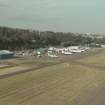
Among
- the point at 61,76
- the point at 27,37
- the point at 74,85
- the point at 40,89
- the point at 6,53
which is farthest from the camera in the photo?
the point at 27,37

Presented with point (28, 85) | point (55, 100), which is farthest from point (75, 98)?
point (28, 85)

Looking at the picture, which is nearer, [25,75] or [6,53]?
[25,75]

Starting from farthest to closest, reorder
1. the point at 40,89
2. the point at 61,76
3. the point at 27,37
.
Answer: the point at 27,37, the point at 61,76, the point at 40,89

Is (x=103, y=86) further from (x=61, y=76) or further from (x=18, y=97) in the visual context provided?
(x=18, y=97)

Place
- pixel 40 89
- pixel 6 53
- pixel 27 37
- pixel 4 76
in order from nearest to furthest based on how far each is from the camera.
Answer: pixel 40 89 < pixel 4 76 < pixel 6 53 < pixel 27 37

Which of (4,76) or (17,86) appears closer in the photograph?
(17,86)

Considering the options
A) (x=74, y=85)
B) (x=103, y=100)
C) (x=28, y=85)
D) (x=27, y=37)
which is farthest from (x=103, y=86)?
(x=27, y=37)

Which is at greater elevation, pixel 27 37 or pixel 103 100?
pixel 27 37

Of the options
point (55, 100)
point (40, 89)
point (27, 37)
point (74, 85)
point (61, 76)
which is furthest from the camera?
point (27, 37)

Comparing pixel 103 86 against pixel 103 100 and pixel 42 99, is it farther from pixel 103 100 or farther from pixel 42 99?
pixel 42 99
